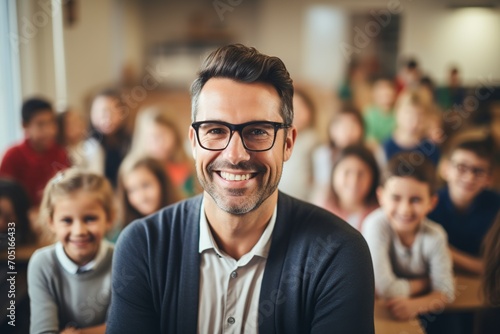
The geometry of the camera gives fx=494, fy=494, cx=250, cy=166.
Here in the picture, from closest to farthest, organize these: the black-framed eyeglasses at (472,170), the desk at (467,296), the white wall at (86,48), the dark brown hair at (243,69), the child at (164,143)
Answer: the dark brown hair at (243,69) < the desk at (467,296) < the black-framed eyeglasses at (472,170) < the child at (164,143) < the white wall at (86,48)

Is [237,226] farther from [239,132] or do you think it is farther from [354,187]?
[354,187]

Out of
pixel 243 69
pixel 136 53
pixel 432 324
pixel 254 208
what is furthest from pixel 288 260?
pixel 136 53

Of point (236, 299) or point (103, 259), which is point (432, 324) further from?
point (103, 259)

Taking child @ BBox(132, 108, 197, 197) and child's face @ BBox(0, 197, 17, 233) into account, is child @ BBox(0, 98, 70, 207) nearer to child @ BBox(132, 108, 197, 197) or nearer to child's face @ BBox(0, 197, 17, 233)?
child's face @ BBox(0, 197, 17, 233)

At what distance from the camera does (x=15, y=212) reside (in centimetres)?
131

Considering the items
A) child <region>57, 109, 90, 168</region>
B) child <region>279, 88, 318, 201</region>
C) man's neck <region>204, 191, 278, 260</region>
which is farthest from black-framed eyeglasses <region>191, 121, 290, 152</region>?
child <region>57, 109, 90, 168</region>

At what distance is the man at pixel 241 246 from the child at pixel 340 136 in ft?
3.07

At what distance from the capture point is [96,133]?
182 cm

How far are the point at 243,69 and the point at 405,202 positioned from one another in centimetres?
70

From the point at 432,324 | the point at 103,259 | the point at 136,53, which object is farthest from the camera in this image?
the point at 136,53

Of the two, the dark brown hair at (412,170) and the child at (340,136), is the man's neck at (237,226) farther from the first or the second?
the child at (340,136)

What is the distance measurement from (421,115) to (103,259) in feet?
5.41

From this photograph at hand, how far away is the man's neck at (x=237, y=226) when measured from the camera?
967 mm

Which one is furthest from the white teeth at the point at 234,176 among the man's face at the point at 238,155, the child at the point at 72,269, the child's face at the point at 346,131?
the child's face at the point at 346,131
